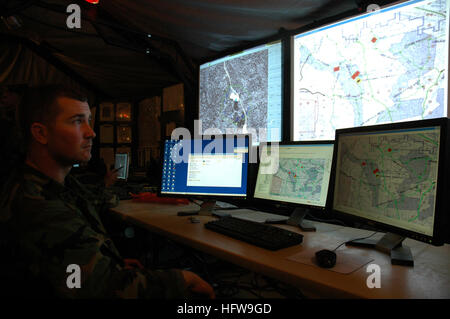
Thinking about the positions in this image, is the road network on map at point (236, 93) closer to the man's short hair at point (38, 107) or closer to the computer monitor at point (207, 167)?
the computer monitor at point (207, 167)

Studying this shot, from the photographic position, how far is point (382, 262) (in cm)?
84

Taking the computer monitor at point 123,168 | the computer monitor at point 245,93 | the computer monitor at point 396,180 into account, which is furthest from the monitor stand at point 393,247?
the computer monitor at point 123,168

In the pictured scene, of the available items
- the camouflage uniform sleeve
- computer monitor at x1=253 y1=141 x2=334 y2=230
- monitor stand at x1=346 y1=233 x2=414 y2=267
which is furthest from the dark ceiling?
the camouflage uniform sleeve

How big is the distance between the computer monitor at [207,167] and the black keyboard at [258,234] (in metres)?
0.29

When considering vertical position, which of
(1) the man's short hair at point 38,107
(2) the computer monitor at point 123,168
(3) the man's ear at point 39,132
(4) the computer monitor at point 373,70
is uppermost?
(4) the computer monitor at point 373,70

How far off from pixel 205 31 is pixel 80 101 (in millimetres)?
1470

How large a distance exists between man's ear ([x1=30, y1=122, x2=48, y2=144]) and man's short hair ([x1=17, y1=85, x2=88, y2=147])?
0.01 m

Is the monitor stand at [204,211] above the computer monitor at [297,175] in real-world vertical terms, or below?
below

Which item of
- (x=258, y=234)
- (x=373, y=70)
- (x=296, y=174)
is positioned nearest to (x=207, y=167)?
(x=296, y=174)

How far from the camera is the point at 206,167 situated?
5.13 ft

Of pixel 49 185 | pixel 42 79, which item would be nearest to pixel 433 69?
pixel 49 185

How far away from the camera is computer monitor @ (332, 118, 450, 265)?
0.74 m

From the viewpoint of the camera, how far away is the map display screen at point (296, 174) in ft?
4.05
